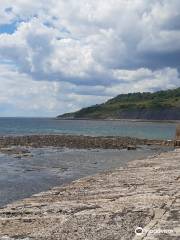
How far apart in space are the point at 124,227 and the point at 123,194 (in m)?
4.95

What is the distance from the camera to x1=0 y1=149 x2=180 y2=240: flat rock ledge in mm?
10461

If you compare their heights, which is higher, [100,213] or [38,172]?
[100,213]

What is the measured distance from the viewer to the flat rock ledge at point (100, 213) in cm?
1046

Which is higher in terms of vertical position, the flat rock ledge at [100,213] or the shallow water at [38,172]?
the flat rock ledge at [100,213]

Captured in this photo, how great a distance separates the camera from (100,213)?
1274 cm

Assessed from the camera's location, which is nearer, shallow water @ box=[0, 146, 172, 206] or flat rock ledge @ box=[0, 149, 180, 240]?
flat rock ledge @ box=[0, 149, 180, 240]

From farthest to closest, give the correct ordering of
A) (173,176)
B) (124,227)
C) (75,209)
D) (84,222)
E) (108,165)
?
(108,165), (173,176), (75,209), (84,222), (124,227)

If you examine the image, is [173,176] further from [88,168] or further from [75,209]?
[88,168]

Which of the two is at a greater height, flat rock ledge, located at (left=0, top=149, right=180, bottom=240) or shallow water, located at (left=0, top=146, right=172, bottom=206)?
flat rock ledge, located at (left=0, top=149, right=180, bottom=240)

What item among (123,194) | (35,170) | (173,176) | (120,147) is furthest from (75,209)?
(120,147)

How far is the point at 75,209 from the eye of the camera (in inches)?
533

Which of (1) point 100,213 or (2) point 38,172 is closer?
(1) point 100,213

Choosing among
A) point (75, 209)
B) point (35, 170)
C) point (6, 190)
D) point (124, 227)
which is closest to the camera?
point (124, 227)

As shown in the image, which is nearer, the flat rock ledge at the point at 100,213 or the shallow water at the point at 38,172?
the flat rock ledge at the point at 100,213
